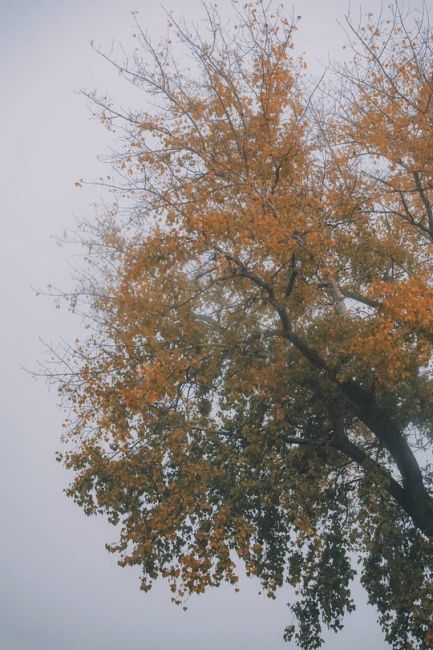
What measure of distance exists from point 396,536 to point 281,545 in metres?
2.45

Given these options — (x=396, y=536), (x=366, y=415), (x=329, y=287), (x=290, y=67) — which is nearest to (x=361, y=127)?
(x=290, y=67)

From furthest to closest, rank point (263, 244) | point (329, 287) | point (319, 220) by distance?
point (329, 287) < point (319, 220) < point (263, 244)

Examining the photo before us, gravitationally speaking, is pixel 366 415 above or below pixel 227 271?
below

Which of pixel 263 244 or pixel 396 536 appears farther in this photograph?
pixel 396 536

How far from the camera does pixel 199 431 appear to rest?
1457cm

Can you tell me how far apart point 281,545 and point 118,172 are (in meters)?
8.56

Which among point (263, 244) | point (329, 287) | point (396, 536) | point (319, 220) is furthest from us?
point (329, 287)

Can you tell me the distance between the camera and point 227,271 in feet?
39.3

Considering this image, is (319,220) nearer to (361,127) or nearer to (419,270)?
(361,127)

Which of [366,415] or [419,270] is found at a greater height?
[419,270]

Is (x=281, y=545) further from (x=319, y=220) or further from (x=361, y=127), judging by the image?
(x=361, y=127)

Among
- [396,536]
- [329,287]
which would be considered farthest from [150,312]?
[396,536]

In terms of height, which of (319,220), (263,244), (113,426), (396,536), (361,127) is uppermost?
(361,127)

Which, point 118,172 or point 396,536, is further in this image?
point 396,536
